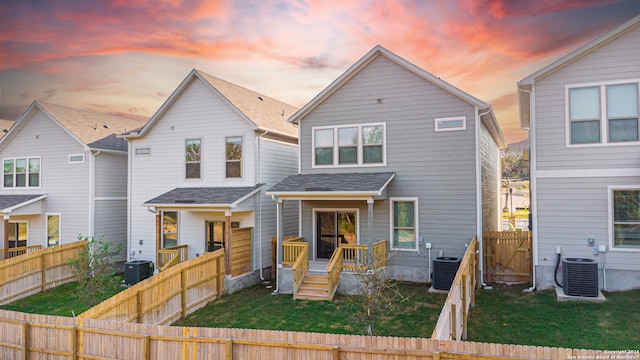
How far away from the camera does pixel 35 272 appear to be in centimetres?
1499

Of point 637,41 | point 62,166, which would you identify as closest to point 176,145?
point 62,166

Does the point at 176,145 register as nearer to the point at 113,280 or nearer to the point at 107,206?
the point at 107,206

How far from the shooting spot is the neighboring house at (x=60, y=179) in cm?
1853

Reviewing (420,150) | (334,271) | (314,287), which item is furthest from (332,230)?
(420,150)

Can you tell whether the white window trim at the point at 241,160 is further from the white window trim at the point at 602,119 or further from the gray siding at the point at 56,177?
the white window trim at the point at 602,119

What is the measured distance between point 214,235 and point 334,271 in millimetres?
6127

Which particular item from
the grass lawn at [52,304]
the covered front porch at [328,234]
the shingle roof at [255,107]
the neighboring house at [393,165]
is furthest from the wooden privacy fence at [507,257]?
the grass lawn at [52,304]

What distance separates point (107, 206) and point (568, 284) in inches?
719

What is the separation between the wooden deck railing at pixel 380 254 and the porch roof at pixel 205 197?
499 cm

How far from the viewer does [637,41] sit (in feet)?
37.3

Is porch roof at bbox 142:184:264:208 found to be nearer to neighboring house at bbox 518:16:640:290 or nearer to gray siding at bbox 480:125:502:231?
gray siding at bbox 480:125:502:231

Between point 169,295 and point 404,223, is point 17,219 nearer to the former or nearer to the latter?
point 169,295

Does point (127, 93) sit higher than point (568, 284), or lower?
higher

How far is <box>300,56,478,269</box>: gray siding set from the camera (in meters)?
13.4
